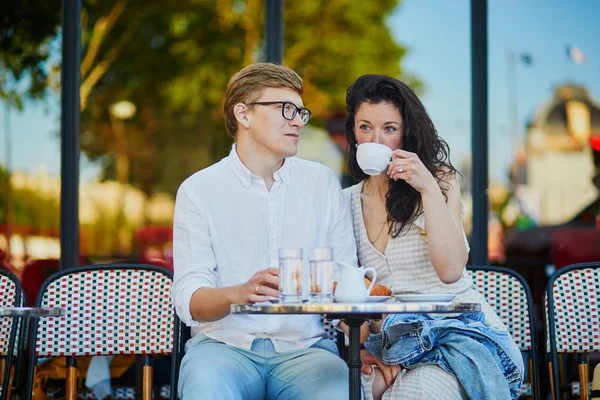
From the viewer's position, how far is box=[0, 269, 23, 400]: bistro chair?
2.99 metres

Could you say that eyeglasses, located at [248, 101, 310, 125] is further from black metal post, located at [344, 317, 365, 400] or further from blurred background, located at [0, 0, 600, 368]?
blurred background, located at [0, 0, 600, 368]

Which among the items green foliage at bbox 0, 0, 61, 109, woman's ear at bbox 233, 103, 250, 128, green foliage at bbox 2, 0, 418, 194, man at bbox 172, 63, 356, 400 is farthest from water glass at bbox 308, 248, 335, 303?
green foliage at bbox 2, 0, 418, 194

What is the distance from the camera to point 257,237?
9.59 ft

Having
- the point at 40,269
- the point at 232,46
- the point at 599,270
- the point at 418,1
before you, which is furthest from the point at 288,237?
the point at 232,46

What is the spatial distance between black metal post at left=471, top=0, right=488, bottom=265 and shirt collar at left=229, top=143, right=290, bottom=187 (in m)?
1.39

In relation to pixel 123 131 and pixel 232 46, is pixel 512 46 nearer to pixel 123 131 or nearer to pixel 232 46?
pixel 232 46

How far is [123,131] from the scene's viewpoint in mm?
8484

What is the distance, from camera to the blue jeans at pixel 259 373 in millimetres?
2594

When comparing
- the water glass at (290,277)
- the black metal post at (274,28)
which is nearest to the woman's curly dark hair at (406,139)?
the water glass at (290,277)

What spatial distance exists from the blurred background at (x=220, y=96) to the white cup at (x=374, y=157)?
2.14m

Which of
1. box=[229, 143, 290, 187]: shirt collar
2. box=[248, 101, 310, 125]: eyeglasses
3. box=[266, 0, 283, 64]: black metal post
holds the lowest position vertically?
box=[229, 143, 290, 187]: shirt collar

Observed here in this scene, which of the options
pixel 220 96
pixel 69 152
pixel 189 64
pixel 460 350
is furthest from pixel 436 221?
pixel 189 64

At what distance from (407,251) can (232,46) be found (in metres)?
5.76

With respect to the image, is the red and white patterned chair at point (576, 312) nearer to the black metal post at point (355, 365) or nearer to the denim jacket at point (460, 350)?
the denim jacket at point (460, 350)
